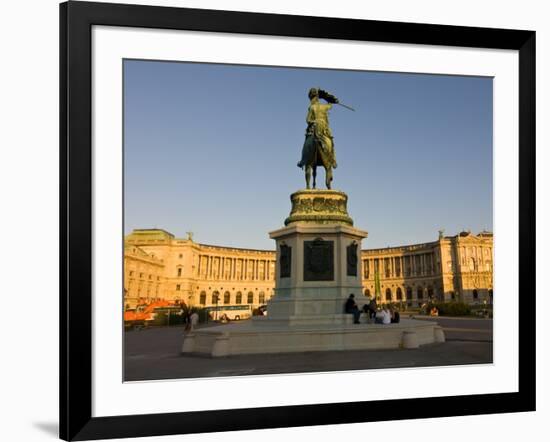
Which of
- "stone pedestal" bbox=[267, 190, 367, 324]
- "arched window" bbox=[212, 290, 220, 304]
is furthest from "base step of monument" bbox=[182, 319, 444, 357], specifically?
"arched window" bbox=[212, 290, 220, 304]

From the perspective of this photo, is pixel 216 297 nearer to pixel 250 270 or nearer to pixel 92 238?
pixel 250 270

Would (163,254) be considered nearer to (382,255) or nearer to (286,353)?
(382,255)

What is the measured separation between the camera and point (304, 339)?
11.9 meters

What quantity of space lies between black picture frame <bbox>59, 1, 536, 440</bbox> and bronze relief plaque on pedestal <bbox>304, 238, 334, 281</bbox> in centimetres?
445

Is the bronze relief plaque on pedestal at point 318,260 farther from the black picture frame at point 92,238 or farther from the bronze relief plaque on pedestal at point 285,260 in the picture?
the black picture frame at point 92,238

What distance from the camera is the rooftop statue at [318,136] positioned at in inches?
577

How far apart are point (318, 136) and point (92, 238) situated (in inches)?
285

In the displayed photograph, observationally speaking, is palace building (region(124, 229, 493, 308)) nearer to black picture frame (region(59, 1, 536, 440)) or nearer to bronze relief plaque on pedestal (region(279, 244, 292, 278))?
bronze relief plaque on pedestal (region(279, 244, 292, 278))

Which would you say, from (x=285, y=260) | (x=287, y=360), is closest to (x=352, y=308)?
(x=285, y=260)

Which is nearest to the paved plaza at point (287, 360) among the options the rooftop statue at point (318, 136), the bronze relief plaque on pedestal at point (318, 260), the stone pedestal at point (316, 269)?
the stone pedestal at point (316, 269)

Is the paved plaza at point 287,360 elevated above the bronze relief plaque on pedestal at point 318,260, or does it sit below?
below

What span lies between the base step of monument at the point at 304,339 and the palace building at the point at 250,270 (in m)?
6.88

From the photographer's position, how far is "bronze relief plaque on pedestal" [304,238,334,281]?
13680 mm

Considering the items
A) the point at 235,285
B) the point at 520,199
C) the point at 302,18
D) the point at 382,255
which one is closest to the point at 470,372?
the point at 520,199
